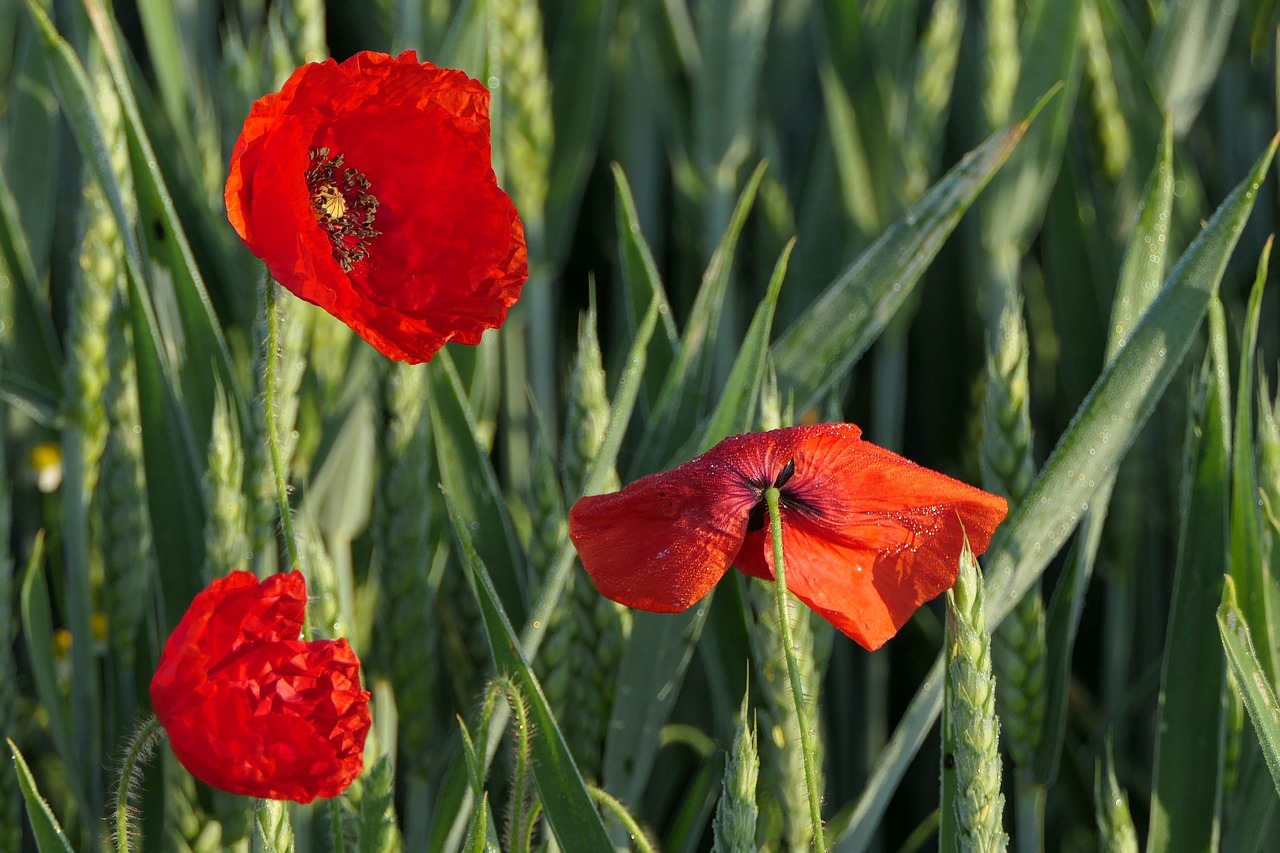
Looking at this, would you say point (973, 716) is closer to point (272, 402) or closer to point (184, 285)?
point (272, 402)

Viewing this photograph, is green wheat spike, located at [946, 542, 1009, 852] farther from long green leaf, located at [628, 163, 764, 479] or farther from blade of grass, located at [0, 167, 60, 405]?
blade of grass, located at [0, 167, 60, 405]

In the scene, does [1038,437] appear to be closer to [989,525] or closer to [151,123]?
[989,525]

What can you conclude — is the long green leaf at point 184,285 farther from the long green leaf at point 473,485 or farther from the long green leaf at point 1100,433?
the long green leaf at point 1100,433

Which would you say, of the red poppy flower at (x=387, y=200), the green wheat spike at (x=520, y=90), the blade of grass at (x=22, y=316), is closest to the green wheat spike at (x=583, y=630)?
the red poppy flower at (x=387, y=200)

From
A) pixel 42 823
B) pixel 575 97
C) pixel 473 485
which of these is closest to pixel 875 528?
pixel 473 485

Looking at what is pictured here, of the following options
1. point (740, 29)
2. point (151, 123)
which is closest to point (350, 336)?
point (151, 123)

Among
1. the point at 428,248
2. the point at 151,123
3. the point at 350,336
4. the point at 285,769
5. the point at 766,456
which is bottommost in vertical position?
the point at 285,769
